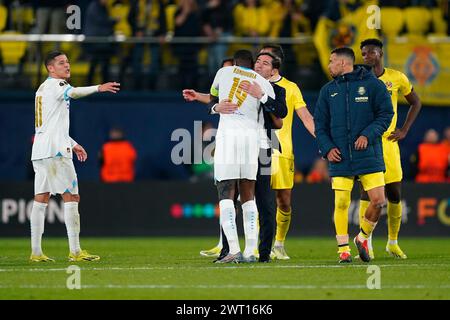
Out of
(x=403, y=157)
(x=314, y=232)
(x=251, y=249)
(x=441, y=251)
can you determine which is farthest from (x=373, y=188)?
(x=403, y=157)

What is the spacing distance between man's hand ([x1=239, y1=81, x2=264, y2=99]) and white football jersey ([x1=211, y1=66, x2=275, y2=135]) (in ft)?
0.13

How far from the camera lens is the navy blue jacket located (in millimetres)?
12781

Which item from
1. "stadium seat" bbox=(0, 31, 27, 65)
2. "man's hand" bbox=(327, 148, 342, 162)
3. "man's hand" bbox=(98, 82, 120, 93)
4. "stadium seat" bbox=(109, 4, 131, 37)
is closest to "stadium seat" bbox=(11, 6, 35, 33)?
"stadium seat" bbox=(0, 31, 27, 65)

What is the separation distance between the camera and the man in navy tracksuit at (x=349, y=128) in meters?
12.8

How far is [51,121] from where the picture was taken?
13.6 m

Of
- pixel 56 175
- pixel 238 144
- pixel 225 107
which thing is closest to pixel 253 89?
pixel 225 107

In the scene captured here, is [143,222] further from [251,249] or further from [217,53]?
[251,249]

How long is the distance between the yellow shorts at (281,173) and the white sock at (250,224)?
1.61 meters

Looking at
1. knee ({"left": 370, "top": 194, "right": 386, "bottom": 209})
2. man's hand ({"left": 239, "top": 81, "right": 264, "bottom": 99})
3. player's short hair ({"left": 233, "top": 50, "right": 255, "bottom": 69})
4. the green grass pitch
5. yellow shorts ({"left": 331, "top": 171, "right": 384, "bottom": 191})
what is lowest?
the green grass pitch

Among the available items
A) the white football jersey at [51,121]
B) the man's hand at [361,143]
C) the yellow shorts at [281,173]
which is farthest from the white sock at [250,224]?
the white football jersey at [51,121]

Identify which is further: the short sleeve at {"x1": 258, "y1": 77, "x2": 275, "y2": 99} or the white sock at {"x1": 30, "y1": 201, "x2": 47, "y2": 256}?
the white sock at {"x1": 30, "y1": 201, "x2": 47, "y2": 256}

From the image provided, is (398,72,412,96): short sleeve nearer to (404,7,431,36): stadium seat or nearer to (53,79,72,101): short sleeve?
(53,79,72,101): short sleeve

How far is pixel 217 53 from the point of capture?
23.5m

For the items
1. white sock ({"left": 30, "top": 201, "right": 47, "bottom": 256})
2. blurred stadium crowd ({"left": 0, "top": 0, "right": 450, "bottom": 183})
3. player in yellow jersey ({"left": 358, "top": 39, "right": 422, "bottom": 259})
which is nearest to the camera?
white sock ({"left": 30, "top": 201, "right": 47, "bottom": 256})
